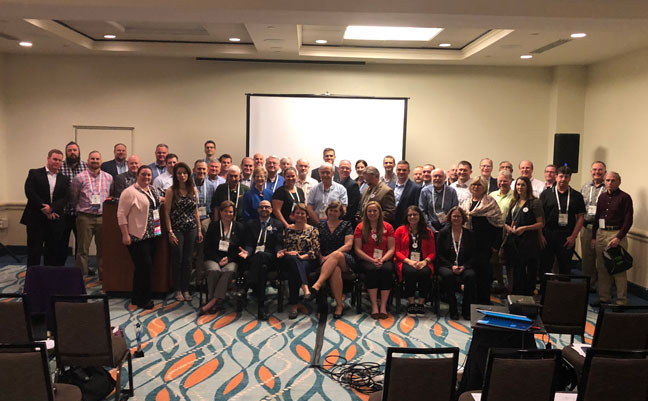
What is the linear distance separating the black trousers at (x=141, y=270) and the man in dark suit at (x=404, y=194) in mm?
2875

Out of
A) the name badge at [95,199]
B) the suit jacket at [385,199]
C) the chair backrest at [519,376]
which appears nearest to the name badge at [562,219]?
the suit jacket at [385,199]

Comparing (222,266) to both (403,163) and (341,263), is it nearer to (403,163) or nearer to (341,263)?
(341,263)

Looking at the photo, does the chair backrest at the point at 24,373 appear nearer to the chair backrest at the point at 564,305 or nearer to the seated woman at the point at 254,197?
the chair backrest at the point at 564,305

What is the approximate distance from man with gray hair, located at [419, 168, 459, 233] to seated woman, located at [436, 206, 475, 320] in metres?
0.35

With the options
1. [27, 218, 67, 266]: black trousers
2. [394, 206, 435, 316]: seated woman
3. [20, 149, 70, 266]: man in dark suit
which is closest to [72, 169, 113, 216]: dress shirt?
[20, 149, 70, 266]: man in dark suit

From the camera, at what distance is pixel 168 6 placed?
514cm

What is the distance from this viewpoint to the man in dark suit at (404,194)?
678 centimetres

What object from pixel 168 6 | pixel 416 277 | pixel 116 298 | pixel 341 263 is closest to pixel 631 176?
pixel 416 277

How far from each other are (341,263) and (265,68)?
14.4ft

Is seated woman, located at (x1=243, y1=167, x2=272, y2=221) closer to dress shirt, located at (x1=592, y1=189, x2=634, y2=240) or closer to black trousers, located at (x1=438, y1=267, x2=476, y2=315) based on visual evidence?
black trousers, located at (x1=438, y1=267, x2=476, y2=315)

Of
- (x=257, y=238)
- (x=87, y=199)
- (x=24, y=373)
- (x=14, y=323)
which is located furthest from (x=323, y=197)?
(x=24, y=373)

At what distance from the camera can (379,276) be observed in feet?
20.0

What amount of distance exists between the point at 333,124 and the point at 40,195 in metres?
4.39

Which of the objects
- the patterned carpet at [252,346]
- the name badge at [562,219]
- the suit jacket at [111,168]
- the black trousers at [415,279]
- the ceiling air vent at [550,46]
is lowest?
the patterned carpet at [252,346]
